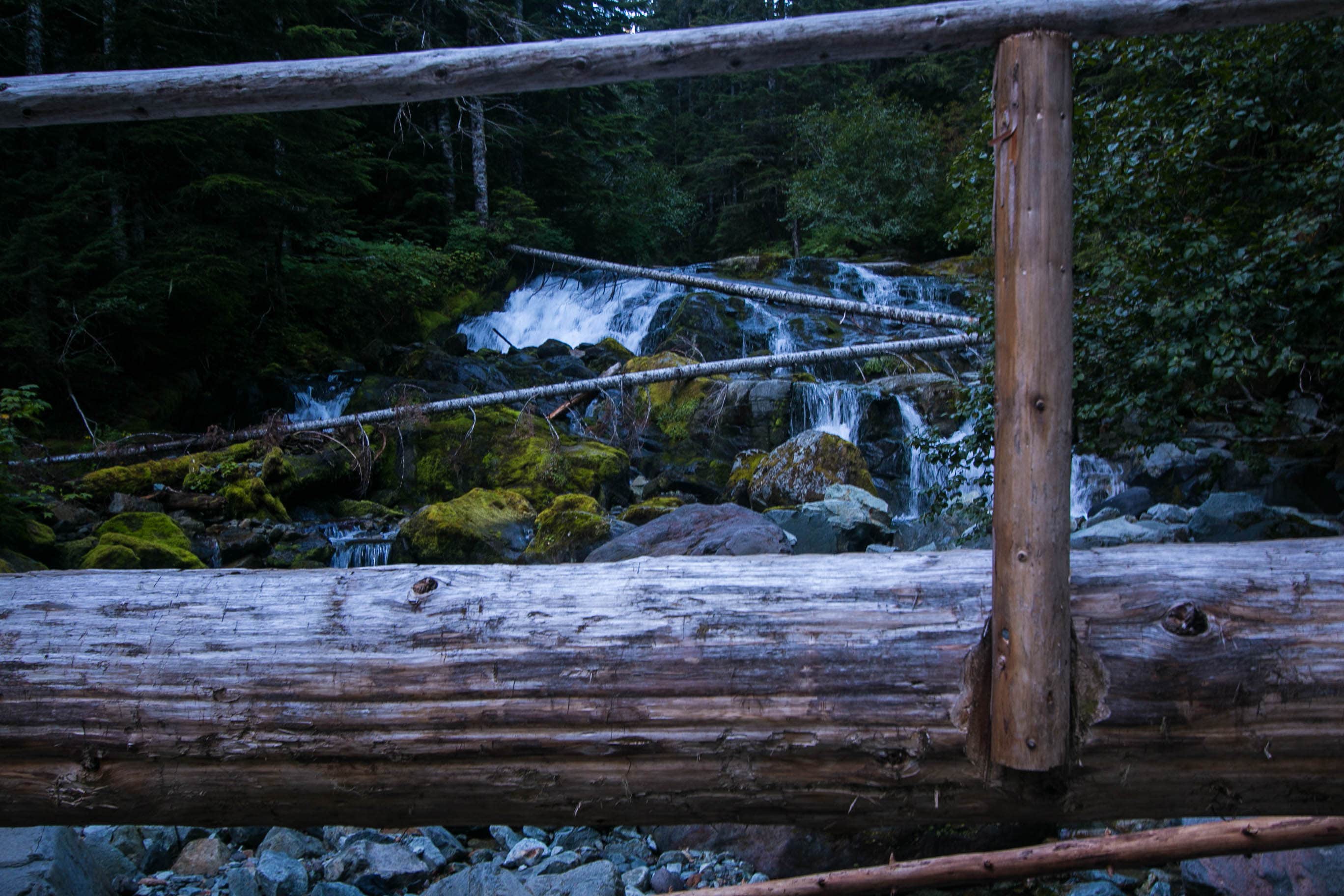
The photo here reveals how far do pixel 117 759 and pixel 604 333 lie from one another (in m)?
15.0

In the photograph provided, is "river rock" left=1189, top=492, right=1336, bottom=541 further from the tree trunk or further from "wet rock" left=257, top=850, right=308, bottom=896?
the tree trunk

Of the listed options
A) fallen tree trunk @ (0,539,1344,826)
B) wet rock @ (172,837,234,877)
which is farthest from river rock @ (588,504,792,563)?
fallen tree trunk @ (0,539,1344,826)

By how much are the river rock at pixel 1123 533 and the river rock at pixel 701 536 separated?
235 cm

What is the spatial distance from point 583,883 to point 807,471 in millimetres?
6377

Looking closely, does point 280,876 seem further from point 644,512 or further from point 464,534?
point 644,512

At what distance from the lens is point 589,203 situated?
874 inches

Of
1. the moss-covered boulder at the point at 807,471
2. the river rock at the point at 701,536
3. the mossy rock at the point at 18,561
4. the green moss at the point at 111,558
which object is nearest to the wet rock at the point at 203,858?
the river rock at the point at 701,536

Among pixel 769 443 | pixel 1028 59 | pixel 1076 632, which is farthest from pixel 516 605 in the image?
pixel 769 443

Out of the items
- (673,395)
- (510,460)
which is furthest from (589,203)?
(510,460)

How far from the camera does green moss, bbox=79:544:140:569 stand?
6.42 m

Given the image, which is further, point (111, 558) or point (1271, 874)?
point (111, 558)

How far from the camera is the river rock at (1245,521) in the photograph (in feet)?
17.5

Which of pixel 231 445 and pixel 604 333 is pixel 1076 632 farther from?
pixel 604 333

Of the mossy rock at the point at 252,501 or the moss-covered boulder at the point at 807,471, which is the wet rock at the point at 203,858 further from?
the moss-covered boulder at the point at 807,471
